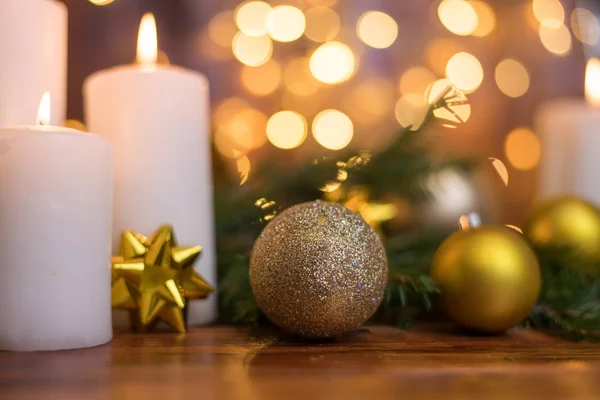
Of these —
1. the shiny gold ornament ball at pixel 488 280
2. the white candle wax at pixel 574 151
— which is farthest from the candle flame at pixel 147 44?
the white candle wax at pixel 574 151

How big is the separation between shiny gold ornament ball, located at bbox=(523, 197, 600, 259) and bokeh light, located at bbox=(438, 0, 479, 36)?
2.06 feet

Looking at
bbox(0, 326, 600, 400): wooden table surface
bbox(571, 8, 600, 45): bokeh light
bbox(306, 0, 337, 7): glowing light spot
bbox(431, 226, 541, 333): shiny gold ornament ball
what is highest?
bbox(306, 0, 337, 7): glowing light spot

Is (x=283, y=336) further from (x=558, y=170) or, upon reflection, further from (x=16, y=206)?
(x=558, y=170)

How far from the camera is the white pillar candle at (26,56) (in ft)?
1.48

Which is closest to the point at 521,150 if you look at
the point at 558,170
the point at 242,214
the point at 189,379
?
the point at 558,170

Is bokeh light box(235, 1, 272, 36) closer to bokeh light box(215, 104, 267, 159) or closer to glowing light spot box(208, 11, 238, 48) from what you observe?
glowing light spot box(208, 11, 238, 48)

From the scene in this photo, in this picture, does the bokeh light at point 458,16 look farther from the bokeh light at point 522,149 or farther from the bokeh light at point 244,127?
the bokeh light at point 244,127

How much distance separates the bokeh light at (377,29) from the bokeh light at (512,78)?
215mm

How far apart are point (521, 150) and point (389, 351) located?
837 millimetres

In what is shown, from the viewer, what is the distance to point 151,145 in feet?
1.65

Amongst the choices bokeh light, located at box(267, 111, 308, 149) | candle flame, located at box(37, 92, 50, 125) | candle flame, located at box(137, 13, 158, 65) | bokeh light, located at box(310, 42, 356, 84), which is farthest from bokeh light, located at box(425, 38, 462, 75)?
candle flame, located at box(37, 92, 50, 125)

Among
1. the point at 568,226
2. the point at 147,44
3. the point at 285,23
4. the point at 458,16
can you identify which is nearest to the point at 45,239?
the point at 147,44

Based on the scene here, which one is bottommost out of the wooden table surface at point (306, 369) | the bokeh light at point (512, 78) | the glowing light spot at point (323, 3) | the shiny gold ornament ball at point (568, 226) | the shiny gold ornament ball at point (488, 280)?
the wooden table surface at point (306, 369)

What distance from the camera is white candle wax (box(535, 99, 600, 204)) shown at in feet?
2.27
